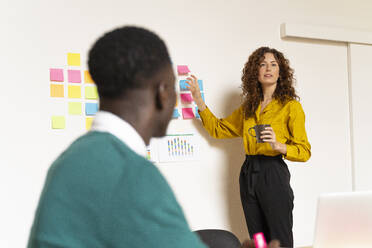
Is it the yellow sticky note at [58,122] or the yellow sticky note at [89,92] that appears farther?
the yellow sticky note at [89,92]

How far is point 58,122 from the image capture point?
2553mm

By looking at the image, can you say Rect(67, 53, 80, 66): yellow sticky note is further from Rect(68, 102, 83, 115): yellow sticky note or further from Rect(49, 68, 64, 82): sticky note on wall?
Rect(68, 102, 83, 115): yellow sticky note

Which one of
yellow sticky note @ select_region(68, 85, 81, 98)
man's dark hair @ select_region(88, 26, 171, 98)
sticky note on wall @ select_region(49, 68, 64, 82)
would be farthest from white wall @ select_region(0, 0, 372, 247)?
man's dark hair @ select_region(88, 26, 171, 98)

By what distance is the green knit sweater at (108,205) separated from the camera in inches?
25.8

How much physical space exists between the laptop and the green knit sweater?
68 centimetres

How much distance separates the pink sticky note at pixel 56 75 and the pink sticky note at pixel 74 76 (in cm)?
5

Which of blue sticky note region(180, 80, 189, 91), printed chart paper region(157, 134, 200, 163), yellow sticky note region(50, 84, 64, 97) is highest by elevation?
blue sticky note region(180, 80, 189, 91)

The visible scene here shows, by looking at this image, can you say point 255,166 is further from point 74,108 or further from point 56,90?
point 56,90

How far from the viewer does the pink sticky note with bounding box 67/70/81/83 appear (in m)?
2.60

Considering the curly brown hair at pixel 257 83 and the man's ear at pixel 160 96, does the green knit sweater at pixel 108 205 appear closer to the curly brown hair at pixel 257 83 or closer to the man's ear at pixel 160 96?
the man's ear at pixel 160 96

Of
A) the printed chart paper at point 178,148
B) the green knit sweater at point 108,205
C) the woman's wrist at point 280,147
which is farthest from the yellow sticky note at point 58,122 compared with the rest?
the green knit sweater at point 108,205

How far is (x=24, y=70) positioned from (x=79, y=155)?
200 centimetres

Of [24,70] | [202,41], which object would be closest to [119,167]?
[24,70]

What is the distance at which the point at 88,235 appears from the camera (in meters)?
0.67
